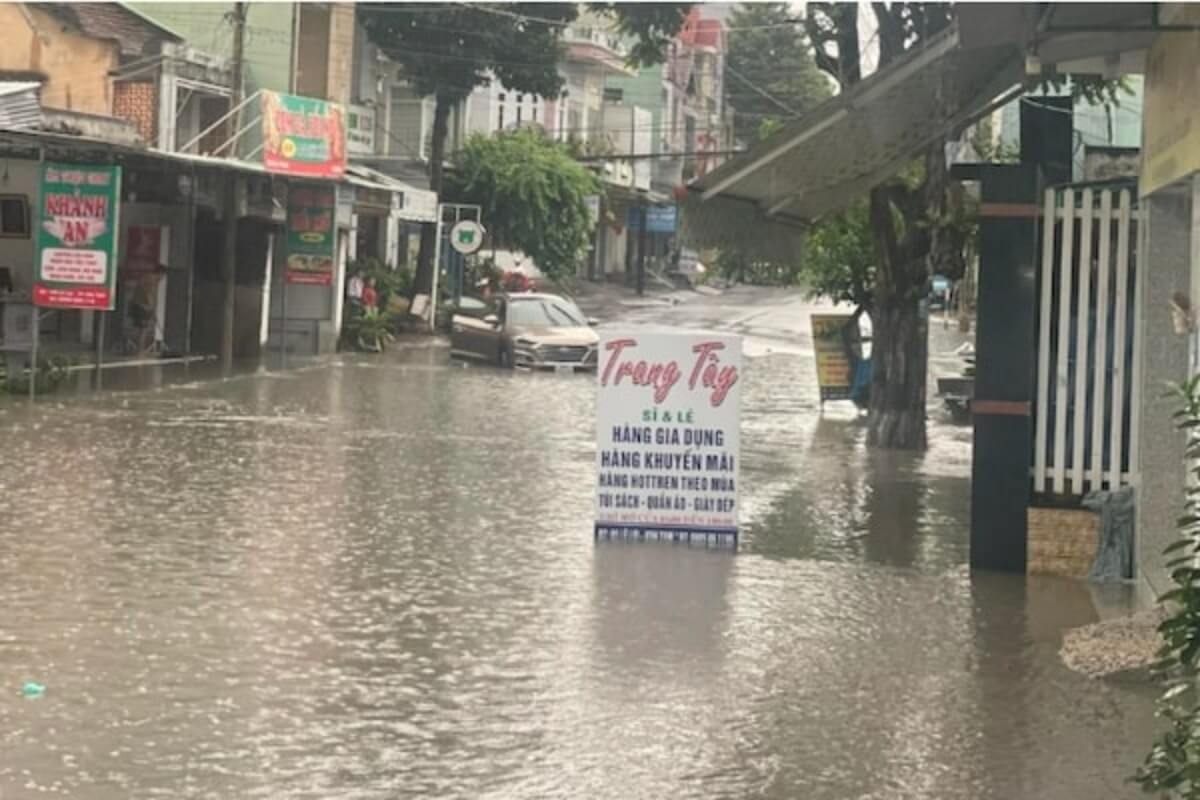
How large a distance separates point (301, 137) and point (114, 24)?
27.6 feet

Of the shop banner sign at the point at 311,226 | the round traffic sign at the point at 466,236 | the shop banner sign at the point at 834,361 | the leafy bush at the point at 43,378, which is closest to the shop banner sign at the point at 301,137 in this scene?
the shop banner sign at the point at 311,226

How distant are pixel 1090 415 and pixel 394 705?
573 cm

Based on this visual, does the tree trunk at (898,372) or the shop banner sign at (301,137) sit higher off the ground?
the shop banner sign at (301,137)

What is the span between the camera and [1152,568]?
10.5m

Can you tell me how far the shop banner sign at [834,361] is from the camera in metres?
26.0

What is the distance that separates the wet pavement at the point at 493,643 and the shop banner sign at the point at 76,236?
506 cm

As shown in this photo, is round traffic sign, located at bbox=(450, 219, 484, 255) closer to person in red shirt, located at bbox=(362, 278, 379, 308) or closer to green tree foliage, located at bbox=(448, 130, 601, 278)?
person in red shirt, located at bbox=(362, 278, 379, 308)

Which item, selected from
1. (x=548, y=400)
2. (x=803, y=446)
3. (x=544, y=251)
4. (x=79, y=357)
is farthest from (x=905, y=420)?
(x=544, y=251)

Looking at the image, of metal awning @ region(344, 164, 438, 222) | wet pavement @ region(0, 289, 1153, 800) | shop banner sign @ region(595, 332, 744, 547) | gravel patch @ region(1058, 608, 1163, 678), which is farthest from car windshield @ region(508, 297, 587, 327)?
gravel patch @ region(1058, 608, 1163, 678)

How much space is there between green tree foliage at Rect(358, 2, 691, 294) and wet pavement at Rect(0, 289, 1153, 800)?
31173 mm

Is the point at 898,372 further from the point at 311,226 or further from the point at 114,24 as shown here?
the point at 114,24

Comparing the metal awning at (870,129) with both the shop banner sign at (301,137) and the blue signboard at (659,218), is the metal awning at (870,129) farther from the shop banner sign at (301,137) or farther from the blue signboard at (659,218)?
the blue signboard at (659,218)

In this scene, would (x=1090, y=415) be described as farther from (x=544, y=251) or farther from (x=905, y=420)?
(x=544, y=251)

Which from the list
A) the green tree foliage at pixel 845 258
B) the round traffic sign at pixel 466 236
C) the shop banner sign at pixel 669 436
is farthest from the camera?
the round traffic sign at pixel 466 236
